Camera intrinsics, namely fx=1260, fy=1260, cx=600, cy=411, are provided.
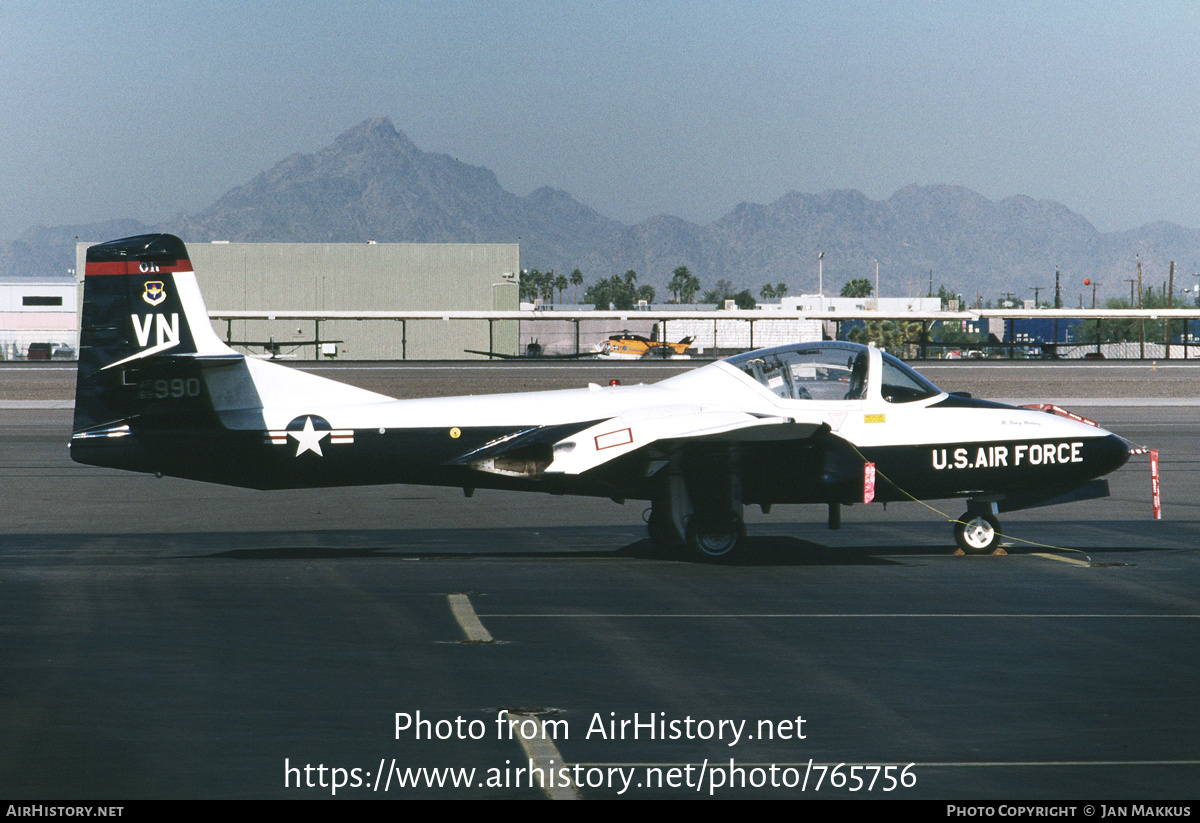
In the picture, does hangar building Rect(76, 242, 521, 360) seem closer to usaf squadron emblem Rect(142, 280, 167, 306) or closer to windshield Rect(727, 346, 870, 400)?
usaf squadron emblem Rect(142, 280, 167, 306)

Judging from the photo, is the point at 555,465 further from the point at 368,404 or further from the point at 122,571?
the point at 122,571

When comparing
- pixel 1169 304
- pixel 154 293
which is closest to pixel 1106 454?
pixel 154 293

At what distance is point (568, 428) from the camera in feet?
47.2

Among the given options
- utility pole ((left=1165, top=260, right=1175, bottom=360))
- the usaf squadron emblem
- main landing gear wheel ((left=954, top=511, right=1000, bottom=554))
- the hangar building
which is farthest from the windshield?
the hangar building

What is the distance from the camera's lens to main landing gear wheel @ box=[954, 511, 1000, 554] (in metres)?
15.2

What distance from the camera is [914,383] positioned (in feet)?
49.7

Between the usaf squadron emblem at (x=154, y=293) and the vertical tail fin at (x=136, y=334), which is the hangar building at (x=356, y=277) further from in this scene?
the usaf squadron emblem at (x=154, y=293)

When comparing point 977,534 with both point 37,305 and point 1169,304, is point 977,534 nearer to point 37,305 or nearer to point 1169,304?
point 1169,304

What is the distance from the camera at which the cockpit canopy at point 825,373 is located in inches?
587

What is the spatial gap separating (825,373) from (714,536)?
2.34 metres

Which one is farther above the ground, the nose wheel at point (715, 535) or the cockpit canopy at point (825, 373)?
the cockpit canopy at point (825, 373)

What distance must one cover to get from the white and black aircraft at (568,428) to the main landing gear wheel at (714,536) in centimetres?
2

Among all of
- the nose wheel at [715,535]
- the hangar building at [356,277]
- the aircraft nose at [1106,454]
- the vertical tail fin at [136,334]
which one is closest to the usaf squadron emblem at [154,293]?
the vertical tail fin at [136,334]
